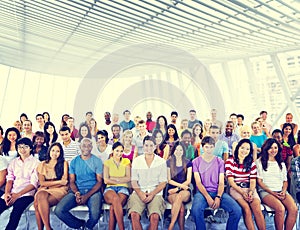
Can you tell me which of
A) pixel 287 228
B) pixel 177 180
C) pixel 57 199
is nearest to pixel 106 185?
pixel 57 199

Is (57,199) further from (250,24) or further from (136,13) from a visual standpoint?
(250,24)

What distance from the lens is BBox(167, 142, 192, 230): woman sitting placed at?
3.05 meters

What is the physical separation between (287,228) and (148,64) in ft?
23.6

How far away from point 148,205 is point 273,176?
1465 mm

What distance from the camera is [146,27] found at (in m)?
10.0

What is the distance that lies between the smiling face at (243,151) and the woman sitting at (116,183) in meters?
1.30

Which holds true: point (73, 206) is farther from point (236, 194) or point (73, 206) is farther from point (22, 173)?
point (236, 194)

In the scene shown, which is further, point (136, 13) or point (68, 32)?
point (68, 32)

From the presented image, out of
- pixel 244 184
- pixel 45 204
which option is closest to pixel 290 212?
pixel 244 184

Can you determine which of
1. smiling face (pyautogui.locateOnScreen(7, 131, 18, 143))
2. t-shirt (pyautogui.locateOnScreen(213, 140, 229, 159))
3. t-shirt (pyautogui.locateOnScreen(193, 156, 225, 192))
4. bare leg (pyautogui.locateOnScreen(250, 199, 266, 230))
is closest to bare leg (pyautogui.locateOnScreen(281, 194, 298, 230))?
bare leg (pyautogui.locateOnScreen(250, 199, 266, 230))

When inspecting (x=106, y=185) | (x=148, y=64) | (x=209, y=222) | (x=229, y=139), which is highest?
(x=148, y=64)

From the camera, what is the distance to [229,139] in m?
4.38

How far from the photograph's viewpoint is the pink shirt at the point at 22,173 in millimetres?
3221

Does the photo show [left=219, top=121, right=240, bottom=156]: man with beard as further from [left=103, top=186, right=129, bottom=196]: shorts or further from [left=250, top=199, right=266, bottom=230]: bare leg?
[left=103, top=186, right=129, bottom=196]: shorts
